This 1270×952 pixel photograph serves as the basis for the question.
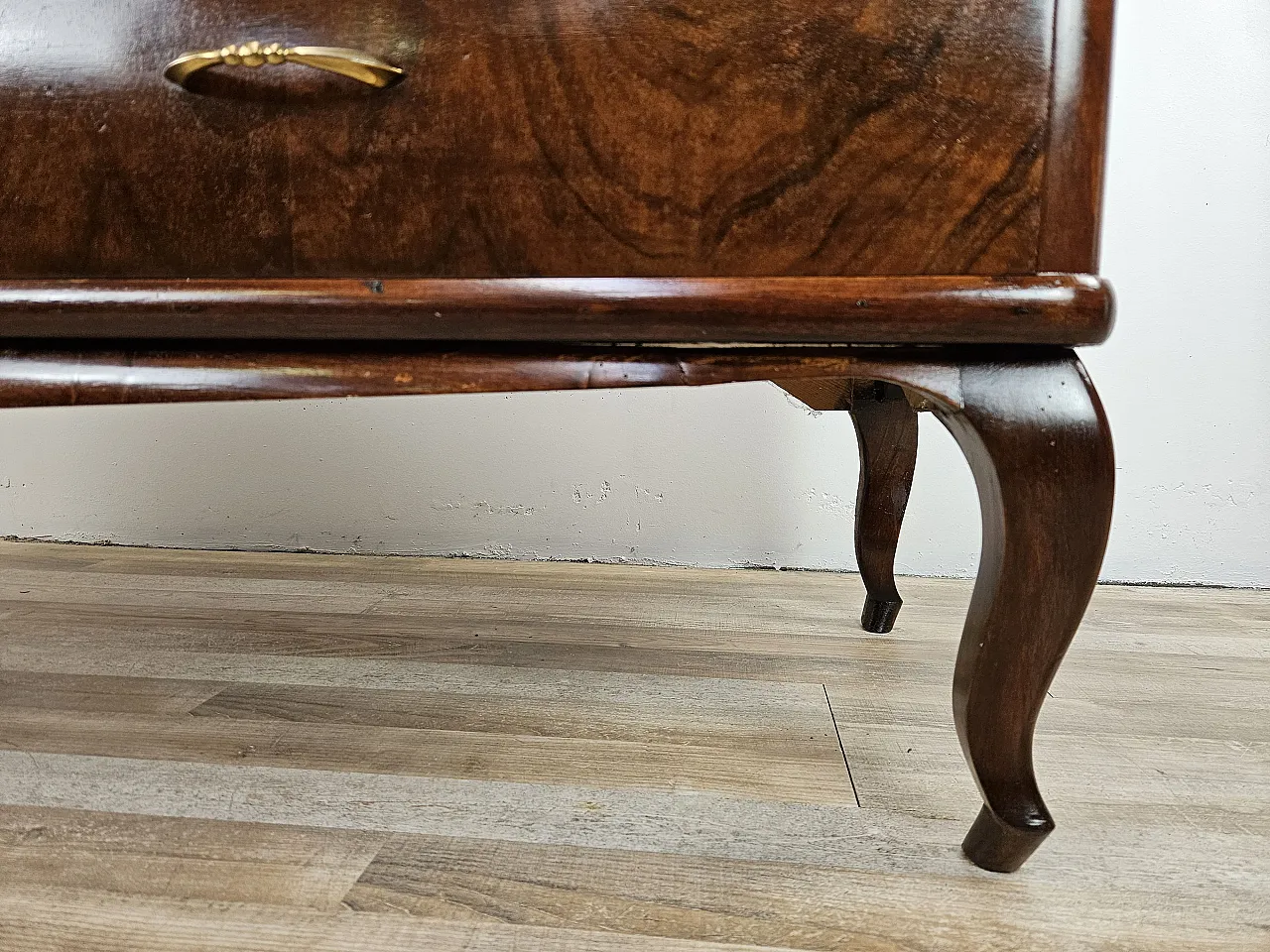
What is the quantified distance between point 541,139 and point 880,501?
65 cm

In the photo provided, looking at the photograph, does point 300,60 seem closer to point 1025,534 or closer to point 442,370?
point 442,370

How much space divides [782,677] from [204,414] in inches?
38.5

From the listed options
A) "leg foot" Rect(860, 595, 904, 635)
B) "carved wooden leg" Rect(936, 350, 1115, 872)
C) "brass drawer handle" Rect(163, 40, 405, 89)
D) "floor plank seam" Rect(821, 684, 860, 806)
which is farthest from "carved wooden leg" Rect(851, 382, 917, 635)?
"brass drawer handle" Rect(163, 40, 405, 89)

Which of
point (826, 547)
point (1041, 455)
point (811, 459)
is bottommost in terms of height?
point (826, 547)

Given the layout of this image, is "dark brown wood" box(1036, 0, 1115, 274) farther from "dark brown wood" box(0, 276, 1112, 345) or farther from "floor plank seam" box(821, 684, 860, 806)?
"floor plank seam" box(821, 684, 860, 806)

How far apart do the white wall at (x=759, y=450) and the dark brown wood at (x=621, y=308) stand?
828 mm

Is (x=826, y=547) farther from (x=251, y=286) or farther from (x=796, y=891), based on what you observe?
(x=251, y=286)

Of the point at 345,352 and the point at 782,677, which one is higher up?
the point at 345,352

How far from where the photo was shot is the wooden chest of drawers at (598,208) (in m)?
0.45

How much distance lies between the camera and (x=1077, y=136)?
45 cm

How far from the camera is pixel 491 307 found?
0.47m

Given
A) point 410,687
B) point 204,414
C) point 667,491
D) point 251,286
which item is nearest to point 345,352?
point 251,286

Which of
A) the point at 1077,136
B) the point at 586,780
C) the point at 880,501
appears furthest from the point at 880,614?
the point at 1077,136

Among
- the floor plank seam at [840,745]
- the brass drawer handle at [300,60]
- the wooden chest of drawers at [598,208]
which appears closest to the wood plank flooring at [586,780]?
the floor plank seam at [840,745]
